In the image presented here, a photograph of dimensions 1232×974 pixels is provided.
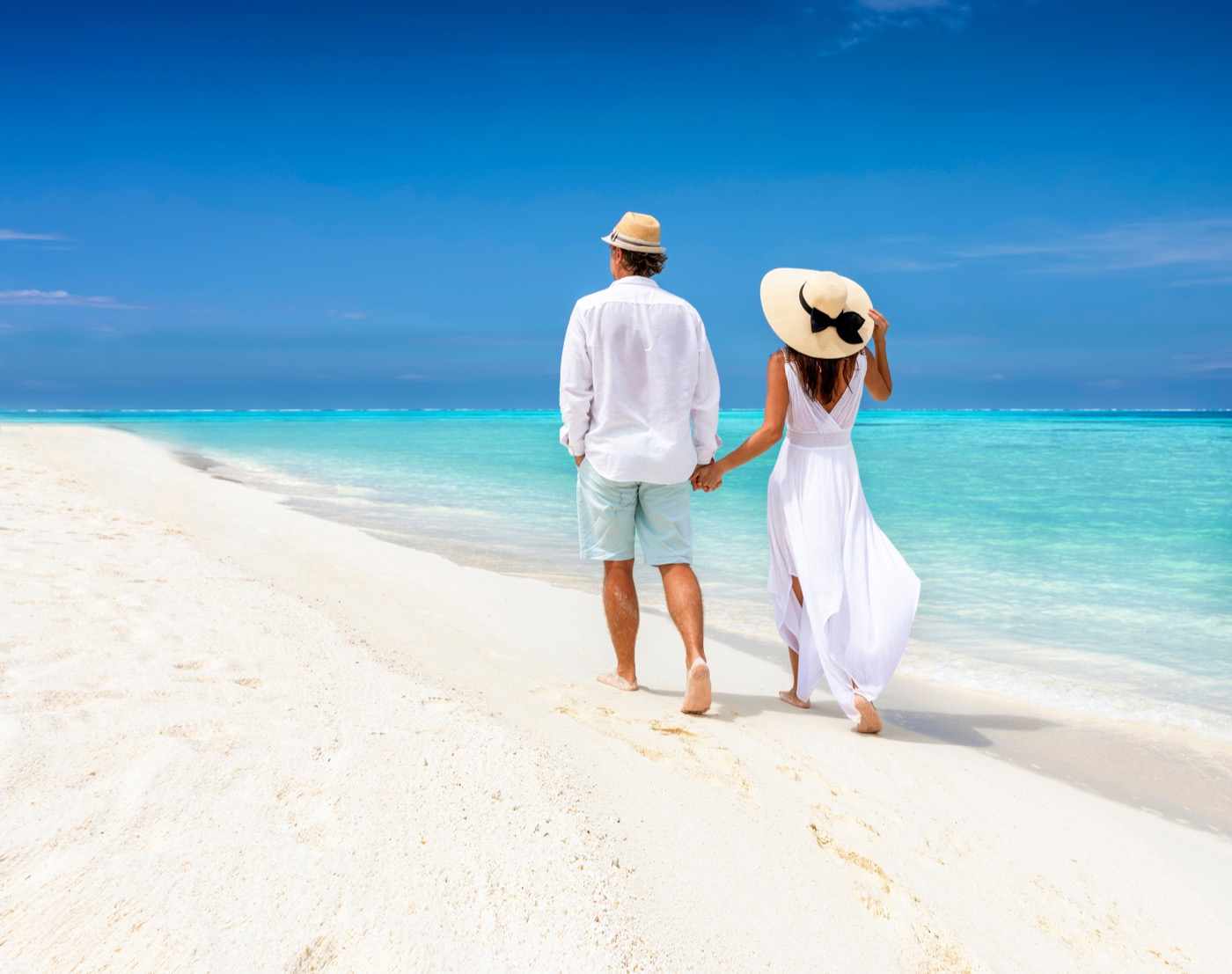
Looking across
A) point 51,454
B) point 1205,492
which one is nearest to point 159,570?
point 51,454

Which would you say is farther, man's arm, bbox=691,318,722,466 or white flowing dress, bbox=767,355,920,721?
man's arm, bbox=691,318,722,466

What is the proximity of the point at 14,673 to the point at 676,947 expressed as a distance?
2.43 meters

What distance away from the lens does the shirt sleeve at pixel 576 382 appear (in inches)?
146

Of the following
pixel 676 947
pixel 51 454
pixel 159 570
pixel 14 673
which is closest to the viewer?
pixel 676 947

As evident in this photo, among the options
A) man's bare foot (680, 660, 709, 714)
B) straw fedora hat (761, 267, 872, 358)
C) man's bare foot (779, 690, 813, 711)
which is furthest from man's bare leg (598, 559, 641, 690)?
straw fedora hat (761, 267, 872, 358)

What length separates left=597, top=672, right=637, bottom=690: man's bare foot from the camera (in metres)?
4.00

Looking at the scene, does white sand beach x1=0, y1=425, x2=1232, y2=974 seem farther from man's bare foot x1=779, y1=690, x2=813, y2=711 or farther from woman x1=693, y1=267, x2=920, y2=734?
woman x1=693, y1=267, x2=920, y2=734

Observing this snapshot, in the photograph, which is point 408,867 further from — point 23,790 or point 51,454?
point 51,454

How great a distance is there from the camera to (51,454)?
15977mm

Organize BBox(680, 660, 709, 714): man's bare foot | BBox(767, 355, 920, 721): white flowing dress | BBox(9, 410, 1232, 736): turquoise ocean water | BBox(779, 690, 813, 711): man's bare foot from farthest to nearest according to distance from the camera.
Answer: BBox(9, 410, 1232, 736): turquoise ocean water, BBox(779, 690, 813, 711): man's bare foot, BBox(767, 355, 920, 721): white flowing dress, BBox(680, 660, 709, 714): man's bare foot

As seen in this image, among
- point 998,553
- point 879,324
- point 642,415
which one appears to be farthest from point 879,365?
point 998,553

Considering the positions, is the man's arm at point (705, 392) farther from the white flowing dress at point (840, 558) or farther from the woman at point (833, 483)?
the white flowing dress at point (840, 558)

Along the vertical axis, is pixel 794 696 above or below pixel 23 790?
below

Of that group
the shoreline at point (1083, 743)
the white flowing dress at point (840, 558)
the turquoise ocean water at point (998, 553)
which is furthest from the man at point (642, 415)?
the turquoise ocean water at point (998, 553)
